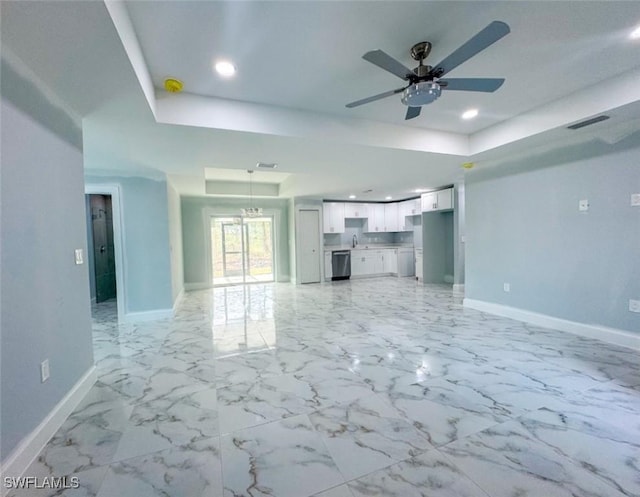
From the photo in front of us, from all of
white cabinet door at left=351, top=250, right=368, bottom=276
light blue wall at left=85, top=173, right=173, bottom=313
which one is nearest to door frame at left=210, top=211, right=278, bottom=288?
white cabinet door at left=351, top=250, right=368, bottom=276

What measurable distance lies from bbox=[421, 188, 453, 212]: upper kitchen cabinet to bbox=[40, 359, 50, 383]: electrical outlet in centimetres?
634

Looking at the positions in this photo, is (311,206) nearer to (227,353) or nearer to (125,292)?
(125,292)

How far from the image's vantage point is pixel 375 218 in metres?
8.38

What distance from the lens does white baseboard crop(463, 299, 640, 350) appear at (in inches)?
112

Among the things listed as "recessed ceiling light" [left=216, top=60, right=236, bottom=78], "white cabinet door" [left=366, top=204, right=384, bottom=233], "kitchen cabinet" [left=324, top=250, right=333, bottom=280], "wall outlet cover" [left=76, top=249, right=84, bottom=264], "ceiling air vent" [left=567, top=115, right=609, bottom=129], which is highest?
"recessed ceiling light" [left=216, top=60, right=236, bottom=78]

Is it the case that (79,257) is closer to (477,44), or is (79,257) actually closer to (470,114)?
(477,44)

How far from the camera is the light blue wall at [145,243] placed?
417 cm

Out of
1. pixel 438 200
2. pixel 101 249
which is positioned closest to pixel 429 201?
pixel 438 200

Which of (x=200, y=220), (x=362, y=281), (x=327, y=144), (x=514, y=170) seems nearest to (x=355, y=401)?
(x=327, y=144)

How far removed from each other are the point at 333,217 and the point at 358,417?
632 cm

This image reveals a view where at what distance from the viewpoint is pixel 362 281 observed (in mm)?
7480

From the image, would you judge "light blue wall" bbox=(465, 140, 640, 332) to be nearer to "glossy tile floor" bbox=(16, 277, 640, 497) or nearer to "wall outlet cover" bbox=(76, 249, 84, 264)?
"glossy tile floor" bbox=(16, 277, 640, 497)

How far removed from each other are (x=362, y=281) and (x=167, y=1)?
6.65 meters

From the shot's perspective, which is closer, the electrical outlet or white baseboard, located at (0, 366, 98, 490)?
white baseboard, located at (0, 366, 98, 490)
